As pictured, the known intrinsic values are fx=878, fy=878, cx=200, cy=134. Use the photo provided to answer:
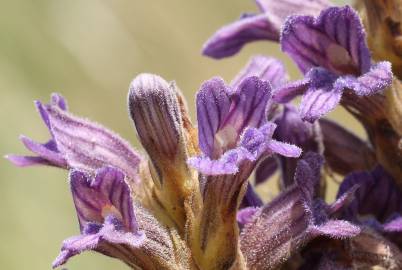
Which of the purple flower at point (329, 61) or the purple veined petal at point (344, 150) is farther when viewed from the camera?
the purple veined petal at point (344, 150)

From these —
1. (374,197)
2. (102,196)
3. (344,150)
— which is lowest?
(374,197)

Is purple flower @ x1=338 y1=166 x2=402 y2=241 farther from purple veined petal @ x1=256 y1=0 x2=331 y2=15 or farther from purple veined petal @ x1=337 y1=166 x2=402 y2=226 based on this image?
purple veined petal @ x1=256 y1=0 x2=331 y2=15

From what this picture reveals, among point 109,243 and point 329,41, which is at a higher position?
point 329,41

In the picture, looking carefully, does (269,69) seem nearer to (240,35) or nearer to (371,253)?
(240,35)

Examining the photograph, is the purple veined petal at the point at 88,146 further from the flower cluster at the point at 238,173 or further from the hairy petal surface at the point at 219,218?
the hairy petal surface at the point at 219,218

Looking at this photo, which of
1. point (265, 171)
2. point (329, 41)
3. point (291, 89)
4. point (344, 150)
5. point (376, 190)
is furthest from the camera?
point (265, 171)

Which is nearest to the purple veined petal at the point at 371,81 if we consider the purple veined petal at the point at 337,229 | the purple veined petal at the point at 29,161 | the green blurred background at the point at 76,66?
the purple veined petal at the point at 337,229

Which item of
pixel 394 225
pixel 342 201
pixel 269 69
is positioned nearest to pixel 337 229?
pixel 342 201

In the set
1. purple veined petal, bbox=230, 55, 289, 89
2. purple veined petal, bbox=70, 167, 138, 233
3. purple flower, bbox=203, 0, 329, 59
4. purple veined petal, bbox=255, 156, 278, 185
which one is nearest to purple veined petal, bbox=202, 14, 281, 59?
purple flower, bbox=203, 0, 329, 59
